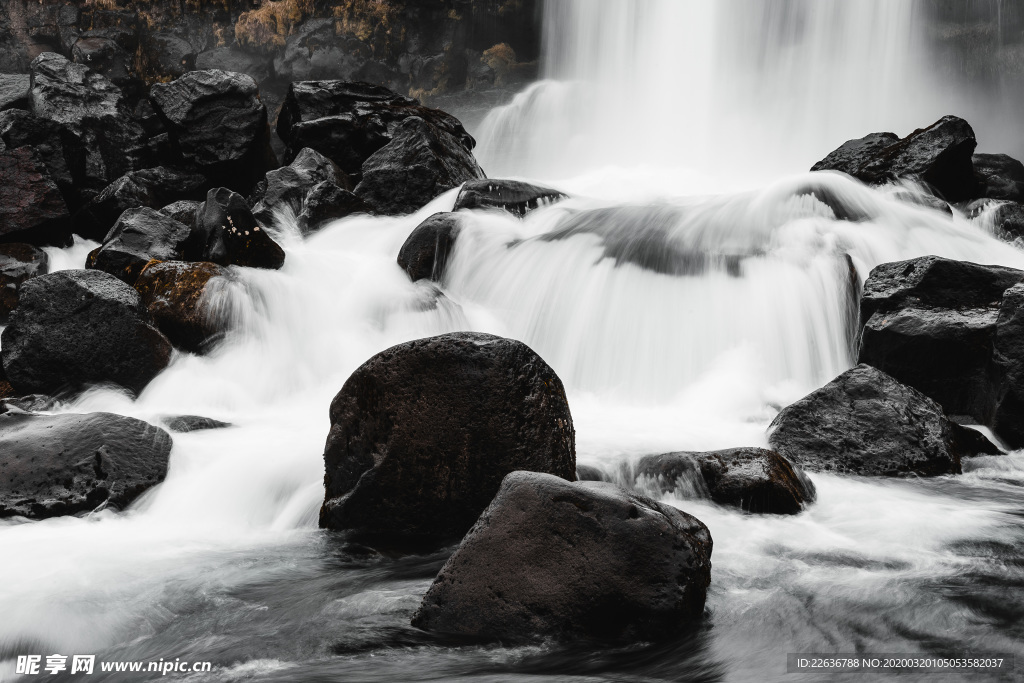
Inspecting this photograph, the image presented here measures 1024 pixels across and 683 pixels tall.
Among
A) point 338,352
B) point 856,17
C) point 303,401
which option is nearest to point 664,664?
point 303,401

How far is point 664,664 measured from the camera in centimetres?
281

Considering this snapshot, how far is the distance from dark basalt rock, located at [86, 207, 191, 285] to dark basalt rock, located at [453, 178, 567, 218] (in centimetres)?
331

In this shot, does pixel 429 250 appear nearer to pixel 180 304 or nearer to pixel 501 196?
pixel 501 196

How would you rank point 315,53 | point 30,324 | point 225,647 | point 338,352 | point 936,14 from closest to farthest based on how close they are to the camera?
point 225,647, point 30,324, point 338,352, point 936,14, point 315,53

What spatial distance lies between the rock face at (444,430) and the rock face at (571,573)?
0.88 m

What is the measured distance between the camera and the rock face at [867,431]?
5.00 metres

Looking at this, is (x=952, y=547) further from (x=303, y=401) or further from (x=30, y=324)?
(x=30, y=324)

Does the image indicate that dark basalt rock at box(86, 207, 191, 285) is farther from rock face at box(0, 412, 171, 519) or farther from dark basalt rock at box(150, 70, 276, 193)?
dark basalt rock at box(150, 70, 276, 193)

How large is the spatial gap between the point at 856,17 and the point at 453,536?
760 inches

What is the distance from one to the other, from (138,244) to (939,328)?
7456 mm

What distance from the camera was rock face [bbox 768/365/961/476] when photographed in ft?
A: 16.4

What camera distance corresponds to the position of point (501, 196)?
10.0m

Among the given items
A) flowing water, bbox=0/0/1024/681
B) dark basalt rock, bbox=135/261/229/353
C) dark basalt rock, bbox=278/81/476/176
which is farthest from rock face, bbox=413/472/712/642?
dark basalt rock, bbox=278/81/476/176

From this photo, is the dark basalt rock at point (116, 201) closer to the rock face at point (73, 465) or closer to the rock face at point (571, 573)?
the rock face at point (73, 465)
